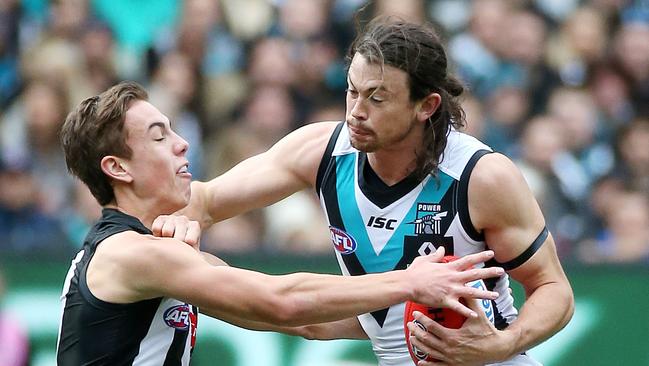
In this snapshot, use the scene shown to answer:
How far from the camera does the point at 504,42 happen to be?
968 centimetres

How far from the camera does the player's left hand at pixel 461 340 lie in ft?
16.1

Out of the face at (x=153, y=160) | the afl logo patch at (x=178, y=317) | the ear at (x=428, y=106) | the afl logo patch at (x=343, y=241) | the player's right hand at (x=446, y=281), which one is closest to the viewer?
the player's right hand at (x=446, y=281)

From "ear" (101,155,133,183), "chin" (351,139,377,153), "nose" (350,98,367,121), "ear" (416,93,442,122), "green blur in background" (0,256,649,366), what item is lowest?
"green blur in background" (0,256,649,366)

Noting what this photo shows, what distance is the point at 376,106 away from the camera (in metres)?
5.24

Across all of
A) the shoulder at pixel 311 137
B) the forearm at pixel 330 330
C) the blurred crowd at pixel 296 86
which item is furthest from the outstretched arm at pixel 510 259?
the blurred crowd at pixel 296 86

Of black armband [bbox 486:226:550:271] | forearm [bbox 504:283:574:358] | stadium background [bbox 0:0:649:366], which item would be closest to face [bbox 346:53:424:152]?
black armband [bbox 486:226:550:271]

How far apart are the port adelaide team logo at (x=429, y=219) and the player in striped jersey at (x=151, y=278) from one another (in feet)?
1.72

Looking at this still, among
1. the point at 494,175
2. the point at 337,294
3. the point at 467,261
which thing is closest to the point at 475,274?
the point at 467,261

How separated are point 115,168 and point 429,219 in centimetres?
141

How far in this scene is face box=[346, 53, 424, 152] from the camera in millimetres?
5230

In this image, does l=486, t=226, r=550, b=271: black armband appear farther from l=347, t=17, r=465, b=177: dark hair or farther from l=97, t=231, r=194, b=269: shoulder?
l=97, t=231, r=194, b=269: shoulder

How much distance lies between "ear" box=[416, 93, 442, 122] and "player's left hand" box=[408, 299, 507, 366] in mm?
940

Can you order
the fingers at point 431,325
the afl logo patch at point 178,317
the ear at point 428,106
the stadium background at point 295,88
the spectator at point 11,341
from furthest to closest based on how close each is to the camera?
the stadium background at point 295,88, the spectator at point 11,341, the ear at point 428,106, the afl logo patch at point 178,317, the fingers at point 431,325

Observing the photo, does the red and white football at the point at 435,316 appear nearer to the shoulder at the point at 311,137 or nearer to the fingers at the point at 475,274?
the fingers at the point at 475,274
